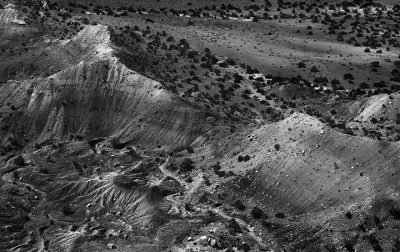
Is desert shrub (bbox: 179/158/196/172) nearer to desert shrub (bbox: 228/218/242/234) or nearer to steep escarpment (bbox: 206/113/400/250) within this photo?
steep escarpment (bbox: 206/113/400/250)

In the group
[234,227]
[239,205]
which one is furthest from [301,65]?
[234,227]

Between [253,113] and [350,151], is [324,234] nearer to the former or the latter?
[350,151]

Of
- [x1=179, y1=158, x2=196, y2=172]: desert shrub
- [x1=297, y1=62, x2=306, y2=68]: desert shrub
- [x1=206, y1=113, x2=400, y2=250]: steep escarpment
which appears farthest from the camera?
[x1=297, y1=62, x2=306, y2=68]: desert shrub

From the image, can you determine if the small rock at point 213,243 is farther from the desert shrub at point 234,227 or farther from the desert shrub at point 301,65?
the desert shrub at point 301,65

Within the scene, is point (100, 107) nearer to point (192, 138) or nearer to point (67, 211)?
point (192, 138)

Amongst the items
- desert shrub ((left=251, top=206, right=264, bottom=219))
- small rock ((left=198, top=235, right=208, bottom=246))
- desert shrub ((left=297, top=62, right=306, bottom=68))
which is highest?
desert shrub ((left=297, top=62, right=306, bottom=68))

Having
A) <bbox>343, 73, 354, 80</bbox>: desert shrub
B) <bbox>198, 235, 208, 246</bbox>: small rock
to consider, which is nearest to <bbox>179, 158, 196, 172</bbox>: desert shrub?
<bbox>198, 235, 208, 246</bbox>: small rock
